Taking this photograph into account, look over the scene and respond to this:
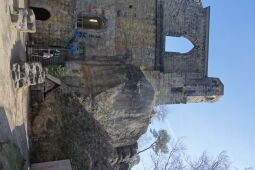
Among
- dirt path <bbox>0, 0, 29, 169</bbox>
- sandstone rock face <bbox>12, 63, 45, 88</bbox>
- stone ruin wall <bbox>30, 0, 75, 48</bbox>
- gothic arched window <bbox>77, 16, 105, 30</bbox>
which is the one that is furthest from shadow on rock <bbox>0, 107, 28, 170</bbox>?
gothic arched window <bbox>77, 16, 105, 30</bbox>

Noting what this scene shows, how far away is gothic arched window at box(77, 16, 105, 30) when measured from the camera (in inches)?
504

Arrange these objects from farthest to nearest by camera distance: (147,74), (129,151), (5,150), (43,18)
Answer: (129,151)
(147,74)
(43,18)
(5,150)

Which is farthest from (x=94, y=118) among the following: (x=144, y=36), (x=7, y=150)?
(x=7, y=150)

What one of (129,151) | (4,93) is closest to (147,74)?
(129,151)

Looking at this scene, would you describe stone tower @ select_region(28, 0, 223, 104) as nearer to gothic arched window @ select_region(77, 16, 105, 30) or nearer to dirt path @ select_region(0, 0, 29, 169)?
gothic arched window @ select_region(77, 16, 105, 30)

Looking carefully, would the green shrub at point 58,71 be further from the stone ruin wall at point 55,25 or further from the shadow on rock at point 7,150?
the shadow on rock at point 7,150

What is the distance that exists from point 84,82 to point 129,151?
226 inches

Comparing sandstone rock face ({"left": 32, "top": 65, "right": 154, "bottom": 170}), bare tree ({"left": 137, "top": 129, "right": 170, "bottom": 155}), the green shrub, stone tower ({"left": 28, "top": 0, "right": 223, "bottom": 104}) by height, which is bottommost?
bare tree ({"left": 137, "top": 129, "right": 170, "bottom": 155})

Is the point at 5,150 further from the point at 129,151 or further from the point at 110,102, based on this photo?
the point at 129,151

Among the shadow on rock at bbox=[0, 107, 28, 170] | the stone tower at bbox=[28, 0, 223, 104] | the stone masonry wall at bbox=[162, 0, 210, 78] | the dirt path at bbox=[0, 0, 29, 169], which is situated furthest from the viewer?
the stone masonry wall at bbox=[162, 0, 210, 78]

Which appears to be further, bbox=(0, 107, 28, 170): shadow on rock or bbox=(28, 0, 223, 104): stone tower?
bbox=(28, 0, 223, 104): stone tower

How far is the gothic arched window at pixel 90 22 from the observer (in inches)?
504

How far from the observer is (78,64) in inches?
483

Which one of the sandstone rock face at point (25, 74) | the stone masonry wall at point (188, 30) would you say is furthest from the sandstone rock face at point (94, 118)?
the stone masonry wall at point (188, 30)
